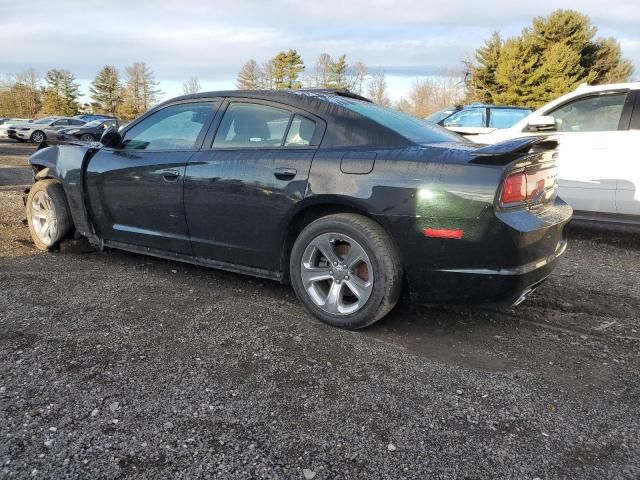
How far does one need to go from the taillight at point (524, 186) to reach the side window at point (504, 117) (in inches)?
349

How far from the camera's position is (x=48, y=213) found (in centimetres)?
472

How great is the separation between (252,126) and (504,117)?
9.55 meters

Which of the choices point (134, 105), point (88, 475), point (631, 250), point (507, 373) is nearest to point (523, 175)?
point (507, 373)

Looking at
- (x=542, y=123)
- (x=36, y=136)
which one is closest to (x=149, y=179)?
(x=542, y=123)

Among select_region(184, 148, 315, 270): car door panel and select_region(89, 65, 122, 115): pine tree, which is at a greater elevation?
select_region(89, 65, 122, 115): pine tree

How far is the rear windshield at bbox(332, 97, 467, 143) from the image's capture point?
3240 mm

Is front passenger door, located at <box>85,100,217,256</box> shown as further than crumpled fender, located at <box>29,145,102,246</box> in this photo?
No

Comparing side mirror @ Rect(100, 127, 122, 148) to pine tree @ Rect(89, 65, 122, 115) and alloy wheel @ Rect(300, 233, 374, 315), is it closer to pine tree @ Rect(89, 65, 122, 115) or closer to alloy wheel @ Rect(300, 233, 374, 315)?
alloy wheel @ Rect(300, 233, 374, 315)

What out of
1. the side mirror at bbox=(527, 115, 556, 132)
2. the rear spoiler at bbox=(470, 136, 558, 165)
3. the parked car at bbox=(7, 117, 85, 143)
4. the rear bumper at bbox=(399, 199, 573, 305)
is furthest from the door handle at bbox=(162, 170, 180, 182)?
the parked car at bbox=(7, 117, 85, 143)

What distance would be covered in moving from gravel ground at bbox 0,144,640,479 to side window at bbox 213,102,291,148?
1.15 metres

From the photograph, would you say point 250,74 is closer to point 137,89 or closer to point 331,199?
point 137,89

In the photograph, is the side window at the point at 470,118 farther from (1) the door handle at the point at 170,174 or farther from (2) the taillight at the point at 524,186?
(1) the door handle at the point at 170,174

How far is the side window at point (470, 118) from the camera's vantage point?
445 inches

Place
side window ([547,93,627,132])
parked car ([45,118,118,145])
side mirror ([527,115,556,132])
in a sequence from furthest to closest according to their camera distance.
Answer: parked car ([45,118,118,145])
side mirror ([527,115,556,132])
side window ([547,93,627,132])
